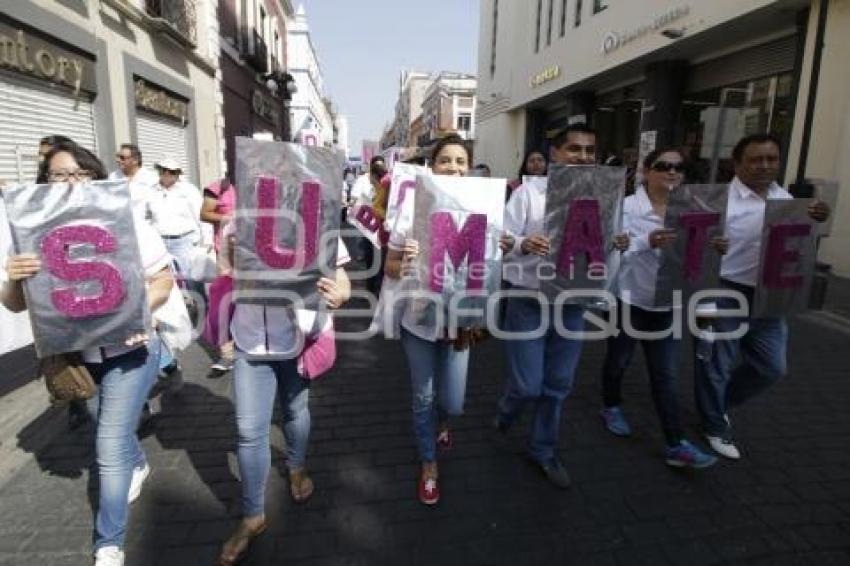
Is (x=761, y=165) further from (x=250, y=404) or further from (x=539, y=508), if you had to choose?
(x=250, y=404)

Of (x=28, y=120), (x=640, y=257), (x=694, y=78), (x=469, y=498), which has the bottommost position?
(x=469, y=498)

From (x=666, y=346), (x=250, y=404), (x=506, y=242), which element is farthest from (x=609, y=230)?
(x=250, y=404)

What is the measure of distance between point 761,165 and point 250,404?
3237 mm

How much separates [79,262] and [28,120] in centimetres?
644

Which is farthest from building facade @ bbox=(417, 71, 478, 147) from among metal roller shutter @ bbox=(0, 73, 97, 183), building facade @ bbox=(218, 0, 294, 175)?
metal roller shutter @ bbox=(0, 73, 97, 183)

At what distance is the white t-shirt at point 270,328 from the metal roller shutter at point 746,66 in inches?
455

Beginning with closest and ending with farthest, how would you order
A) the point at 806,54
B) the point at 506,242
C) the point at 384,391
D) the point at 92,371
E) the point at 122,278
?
1. the point at 122,278
2. the point at 92,371
3. the point at 506,242
4. the point at 384,391
5. the point at 806,54

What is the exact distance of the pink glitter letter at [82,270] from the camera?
7.04ft

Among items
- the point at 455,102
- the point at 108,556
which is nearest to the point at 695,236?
the point at 108,556

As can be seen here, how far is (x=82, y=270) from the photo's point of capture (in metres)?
2.19

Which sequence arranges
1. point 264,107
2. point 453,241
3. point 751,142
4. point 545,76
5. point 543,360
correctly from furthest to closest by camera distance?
1. point 264,107
2. point 545,76
3. point 751,142
4. point 543,360
5. point 453,241

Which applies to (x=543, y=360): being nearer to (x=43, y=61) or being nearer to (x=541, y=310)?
(x=541, y=310)

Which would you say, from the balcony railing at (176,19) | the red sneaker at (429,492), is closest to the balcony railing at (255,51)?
the balcony railing at (176,19)

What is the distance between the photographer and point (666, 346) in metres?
3.34
